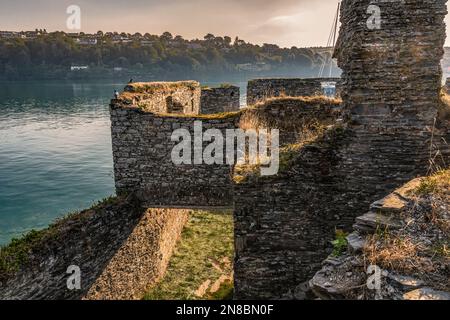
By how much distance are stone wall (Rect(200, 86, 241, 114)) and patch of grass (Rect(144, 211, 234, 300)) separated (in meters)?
6.43

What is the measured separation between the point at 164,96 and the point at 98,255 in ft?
23.0

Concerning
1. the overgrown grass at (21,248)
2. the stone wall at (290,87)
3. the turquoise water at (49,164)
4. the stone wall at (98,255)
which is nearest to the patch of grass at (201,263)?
the stone wall at (98,255)

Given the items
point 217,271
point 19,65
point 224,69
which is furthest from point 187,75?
point 217,271

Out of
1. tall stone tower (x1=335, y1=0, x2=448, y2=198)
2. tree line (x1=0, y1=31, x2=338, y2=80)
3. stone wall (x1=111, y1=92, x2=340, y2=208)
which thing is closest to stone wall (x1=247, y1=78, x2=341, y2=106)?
stone wall (x1=111, y1=92, x2=340, y2=208)

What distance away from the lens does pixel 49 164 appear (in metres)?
29.6

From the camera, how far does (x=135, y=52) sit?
121 m

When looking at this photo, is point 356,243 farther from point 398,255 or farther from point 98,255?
point 98,255

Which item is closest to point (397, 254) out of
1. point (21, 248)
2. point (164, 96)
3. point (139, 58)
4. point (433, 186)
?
point (433, 186)

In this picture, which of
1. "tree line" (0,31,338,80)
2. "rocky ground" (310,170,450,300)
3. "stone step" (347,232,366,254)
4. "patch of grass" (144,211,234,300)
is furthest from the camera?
"tree line" (0,31,338,80)

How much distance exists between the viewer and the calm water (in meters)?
21.2

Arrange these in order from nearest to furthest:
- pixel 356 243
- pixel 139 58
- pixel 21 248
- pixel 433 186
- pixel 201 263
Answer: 1. pixel 356 243
2. pixel 433 186
3. pixel 21 248
4. pixel 201 263
5. pixel 139 58

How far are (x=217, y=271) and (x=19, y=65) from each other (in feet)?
376

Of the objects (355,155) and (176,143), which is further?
(176,143)

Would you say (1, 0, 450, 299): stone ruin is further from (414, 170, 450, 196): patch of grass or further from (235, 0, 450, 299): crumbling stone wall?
(414, 170, 450, 196): patch of grass
